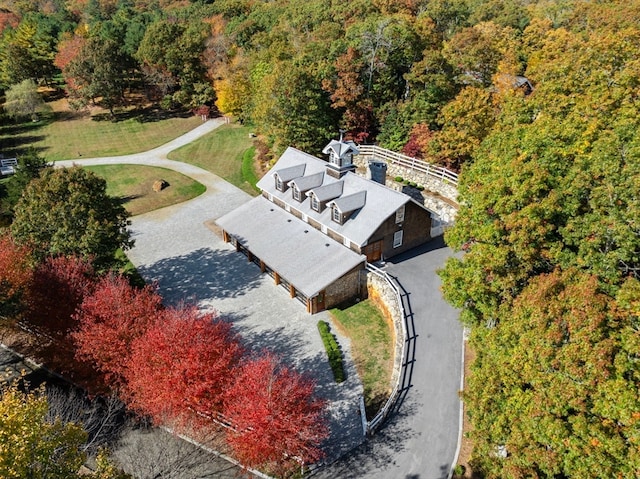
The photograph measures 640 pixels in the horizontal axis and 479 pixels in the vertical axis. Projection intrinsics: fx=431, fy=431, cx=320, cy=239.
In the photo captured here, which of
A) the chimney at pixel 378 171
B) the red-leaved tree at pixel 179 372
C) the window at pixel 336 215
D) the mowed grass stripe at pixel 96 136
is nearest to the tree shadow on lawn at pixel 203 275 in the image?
the window at pixel 336 215

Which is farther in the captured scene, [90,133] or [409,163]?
[90,133]

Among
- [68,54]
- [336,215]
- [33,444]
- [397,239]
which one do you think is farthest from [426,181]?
[68,54]

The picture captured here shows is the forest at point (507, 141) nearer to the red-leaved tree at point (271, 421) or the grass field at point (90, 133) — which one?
the grass field at point (90, 133)

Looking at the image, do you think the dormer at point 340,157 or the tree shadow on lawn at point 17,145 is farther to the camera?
the tree shadow on lawn at point 17,145

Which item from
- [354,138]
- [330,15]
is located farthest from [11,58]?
[354,138]

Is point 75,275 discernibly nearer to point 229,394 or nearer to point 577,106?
point 229,394

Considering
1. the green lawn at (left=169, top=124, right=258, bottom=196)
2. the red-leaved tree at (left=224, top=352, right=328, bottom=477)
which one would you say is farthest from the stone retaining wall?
the red-leaved tree at (left=224, top=352, right=328, bottom=477)

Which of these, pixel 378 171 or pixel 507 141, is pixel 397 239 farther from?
pixel 507 141
